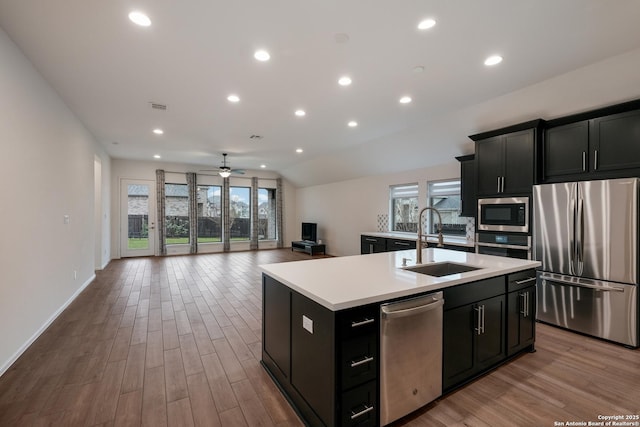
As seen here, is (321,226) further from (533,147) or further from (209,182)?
(533,147)

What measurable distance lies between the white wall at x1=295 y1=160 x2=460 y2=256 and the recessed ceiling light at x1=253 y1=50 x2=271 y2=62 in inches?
165

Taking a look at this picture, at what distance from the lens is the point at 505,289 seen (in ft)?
7.93

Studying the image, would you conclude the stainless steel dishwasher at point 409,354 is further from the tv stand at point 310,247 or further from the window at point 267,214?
the window at point 267,214

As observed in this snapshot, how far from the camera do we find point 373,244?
21.7ft

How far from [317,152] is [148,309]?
16.6 ft

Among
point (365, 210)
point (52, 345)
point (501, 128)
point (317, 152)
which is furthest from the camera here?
point (365, 210)

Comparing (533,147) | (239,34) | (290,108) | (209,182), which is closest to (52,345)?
(239,34)

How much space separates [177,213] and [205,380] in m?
7.89

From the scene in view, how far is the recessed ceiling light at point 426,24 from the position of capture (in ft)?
7.27

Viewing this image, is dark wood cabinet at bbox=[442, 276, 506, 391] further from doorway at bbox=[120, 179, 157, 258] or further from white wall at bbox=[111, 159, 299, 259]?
doorway at bbox=[120, 179, 157, 258]

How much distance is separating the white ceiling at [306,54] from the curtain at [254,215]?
5306 millimetres

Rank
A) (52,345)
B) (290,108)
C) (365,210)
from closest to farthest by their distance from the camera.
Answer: (52,345) < (290,108) < (365,210)

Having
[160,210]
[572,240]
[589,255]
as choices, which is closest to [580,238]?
[572,240]

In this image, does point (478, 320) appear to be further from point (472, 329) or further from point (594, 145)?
point (594, 145)
